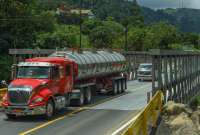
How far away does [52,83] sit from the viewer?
24.3m

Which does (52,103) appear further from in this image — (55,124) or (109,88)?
(109,88)

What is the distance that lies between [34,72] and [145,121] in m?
9.92

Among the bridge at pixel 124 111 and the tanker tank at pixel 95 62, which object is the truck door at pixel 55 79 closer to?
the bridge at pixel 124 111

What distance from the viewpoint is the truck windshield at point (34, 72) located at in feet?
79.1

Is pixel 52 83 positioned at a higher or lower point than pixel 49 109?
higher

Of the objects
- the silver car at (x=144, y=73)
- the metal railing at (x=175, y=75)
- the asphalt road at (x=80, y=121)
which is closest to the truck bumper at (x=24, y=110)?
the asphalt road at (x=80, y=121)

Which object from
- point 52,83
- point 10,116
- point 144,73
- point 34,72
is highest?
point 34,72

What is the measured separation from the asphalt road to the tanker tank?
2055 mm

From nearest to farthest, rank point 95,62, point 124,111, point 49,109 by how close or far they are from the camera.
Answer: point 49,109 → point 124,111 → point 95,62

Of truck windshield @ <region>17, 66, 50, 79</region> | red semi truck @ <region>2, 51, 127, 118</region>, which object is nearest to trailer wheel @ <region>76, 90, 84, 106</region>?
red semi truck @ <region>2, 51, 127, 118</region>

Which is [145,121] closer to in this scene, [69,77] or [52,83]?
[52,83]

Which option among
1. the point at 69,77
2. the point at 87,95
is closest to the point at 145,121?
the point at 69,77

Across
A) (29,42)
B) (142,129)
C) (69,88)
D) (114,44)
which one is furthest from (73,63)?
(114,44)

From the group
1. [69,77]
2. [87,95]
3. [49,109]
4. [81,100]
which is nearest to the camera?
[49,109]
